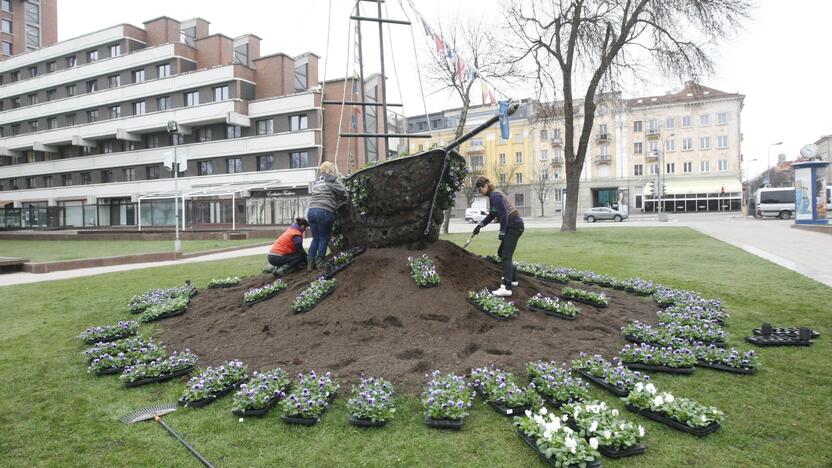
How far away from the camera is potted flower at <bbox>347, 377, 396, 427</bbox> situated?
4047 mm

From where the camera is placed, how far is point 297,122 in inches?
1788

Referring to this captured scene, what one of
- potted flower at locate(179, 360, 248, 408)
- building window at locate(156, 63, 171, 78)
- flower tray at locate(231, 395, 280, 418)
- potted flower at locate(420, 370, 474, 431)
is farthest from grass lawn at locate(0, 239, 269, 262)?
building window at locate(156, 63, 171, 78)

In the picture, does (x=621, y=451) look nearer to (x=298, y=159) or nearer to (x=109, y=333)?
(x=109, y=333)

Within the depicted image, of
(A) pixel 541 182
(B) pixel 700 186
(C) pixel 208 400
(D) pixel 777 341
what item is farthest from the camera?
(A) pixel 541 182

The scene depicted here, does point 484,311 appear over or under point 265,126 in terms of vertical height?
under

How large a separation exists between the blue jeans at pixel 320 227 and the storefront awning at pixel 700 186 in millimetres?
63297

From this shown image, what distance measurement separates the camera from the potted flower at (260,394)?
4297 millimetres

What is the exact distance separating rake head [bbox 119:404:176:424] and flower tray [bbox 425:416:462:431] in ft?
8.01

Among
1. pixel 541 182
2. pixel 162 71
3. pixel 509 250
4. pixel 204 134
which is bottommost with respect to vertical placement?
pixel 509 250

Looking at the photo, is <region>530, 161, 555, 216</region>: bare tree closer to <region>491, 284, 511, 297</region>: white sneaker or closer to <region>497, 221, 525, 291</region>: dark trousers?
<region>497, 221, 525, 291</region>: dark trousers

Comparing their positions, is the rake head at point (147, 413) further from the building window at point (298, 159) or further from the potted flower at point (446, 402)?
the building window at point (298, 159)

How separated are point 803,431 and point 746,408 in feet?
1.47

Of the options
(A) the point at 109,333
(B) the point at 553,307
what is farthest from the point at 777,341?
(A) the point at 109,333

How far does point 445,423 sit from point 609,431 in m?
1.26
